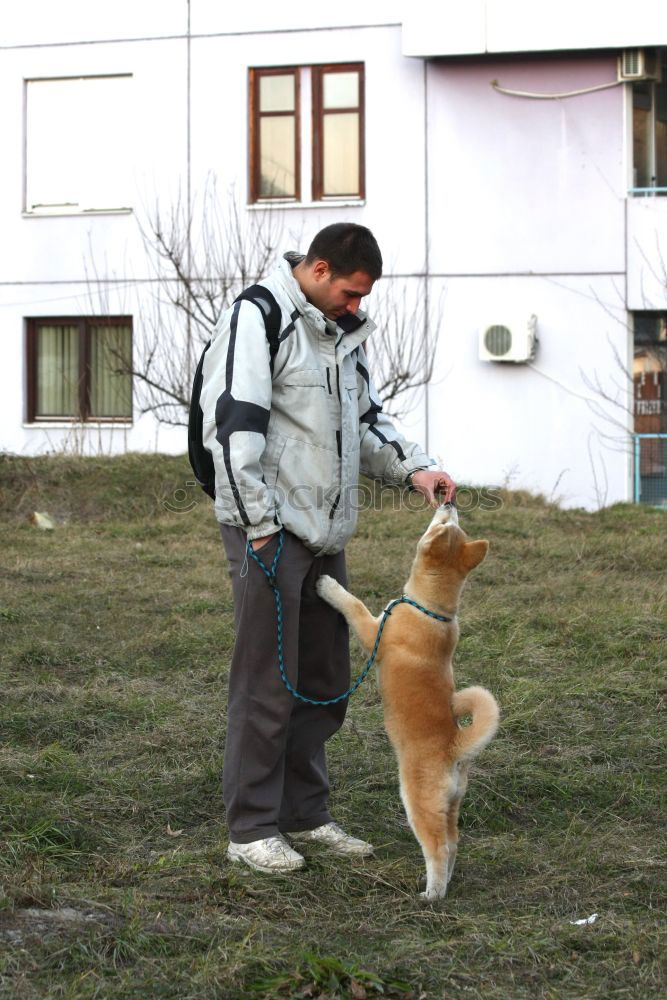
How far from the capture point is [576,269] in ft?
45.4

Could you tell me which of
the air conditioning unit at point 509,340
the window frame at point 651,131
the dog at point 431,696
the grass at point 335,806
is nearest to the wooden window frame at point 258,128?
the air conditioning unit at point 509,340

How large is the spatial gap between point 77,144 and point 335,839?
12786 millimetres

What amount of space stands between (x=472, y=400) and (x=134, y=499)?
4.87m

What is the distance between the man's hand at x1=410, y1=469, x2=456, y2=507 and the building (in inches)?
394

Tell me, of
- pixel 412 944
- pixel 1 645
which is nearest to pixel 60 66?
pixel 1 645

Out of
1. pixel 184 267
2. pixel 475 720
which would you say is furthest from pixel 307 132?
pixel 475 720

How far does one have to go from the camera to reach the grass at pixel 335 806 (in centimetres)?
306

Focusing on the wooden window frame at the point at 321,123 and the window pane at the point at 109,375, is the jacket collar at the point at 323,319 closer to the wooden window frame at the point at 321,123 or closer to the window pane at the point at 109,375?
the wooden window frame at the point at 321,123

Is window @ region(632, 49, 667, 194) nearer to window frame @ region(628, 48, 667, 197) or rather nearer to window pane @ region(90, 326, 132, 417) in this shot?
window frame @ region(628, 48, 667, 197)

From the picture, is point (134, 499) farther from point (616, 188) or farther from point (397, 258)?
point (616, 188)

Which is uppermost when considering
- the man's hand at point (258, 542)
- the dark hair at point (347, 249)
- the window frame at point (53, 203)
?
the window frame at point (53, 203)

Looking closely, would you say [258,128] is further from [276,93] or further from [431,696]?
[431,696]

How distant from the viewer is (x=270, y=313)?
368 centimetres

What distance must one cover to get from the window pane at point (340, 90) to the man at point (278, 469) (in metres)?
11.1
